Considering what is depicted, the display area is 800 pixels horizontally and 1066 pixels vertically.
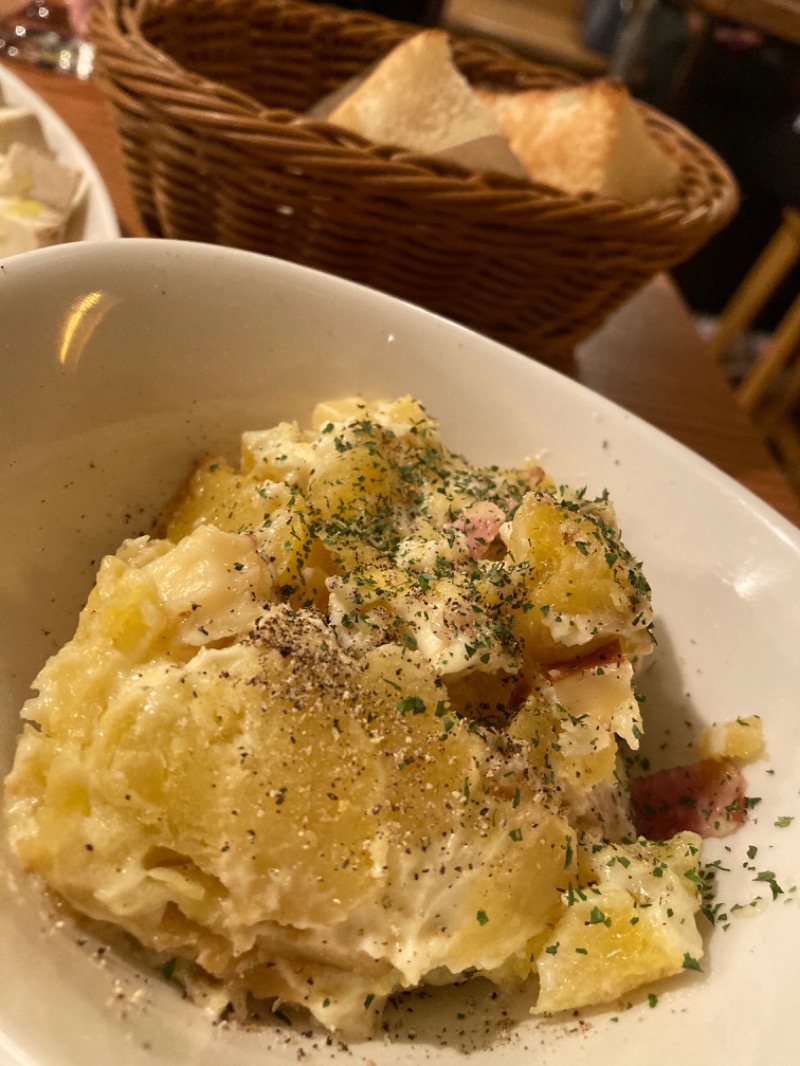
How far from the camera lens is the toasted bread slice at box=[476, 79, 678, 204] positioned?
1810mm

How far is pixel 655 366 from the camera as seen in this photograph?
2.14 m

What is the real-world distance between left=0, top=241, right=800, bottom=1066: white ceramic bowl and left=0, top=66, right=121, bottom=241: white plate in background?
1.37 feet

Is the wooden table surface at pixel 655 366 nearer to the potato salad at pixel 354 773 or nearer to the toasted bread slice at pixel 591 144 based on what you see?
the toasted bread slice at pixel 591 144

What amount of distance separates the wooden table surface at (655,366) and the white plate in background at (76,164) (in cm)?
19

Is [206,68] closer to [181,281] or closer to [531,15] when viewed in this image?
[181,281]

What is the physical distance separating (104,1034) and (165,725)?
0.78 feet

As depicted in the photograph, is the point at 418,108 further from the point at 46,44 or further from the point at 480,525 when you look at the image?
the point at 46,44

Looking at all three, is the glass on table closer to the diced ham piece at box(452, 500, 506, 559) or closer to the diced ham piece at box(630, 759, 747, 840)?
the diced ham piece at box(452, 500, 506, 559)

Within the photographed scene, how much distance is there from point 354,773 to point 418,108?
4.83 ft

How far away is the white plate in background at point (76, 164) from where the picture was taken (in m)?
1.51

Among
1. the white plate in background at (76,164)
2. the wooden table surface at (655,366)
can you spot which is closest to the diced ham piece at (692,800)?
the wooden table surface at (655,366)

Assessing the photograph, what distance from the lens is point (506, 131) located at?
198 cm

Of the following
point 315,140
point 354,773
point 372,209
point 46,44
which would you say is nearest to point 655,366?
point 372,209

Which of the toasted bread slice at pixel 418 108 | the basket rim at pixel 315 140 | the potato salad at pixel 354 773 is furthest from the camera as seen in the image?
the toasted bread slice at pixel 418 108
